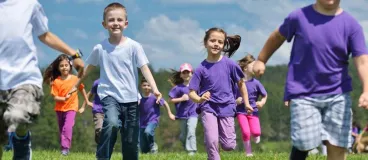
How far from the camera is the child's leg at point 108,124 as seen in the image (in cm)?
956

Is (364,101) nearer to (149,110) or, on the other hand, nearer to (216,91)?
(216,91)

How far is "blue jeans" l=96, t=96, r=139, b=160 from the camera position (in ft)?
31.4

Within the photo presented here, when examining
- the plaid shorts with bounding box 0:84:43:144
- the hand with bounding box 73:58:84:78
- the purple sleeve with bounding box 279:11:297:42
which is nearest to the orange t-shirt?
the hand with bounding box 73:58:84:78

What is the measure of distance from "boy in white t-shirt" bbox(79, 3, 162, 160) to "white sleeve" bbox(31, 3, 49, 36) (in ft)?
7.28

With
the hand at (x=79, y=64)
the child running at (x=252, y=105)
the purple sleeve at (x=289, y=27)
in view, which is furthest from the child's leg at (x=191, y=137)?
the purple sleeve at (x=289, y=27)

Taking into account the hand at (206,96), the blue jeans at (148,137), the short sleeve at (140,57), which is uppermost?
the short sleeve at (140,57)

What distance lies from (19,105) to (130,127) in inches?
112

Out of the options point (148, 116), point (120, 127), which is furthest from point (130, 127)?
point (148, 116)

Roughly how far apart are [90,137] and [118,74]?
101m

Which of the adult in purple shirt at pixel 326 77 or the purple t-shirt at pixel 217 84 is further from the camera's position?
the purple t-shirt at pixel 217 84

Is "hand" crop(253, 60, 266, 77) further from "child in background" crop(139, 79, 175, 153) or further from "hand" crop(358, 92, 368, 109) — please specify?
"child in background" crop(139, 79, 175, 153)

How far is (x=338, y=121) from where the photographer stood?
7.07 m

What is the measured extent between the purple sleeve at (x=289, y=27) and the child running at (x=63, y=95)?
30.3 ft

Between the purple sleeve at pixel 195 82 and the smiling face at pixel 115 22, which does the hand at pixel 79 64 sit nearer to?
the smiling face at pixel 115 22
